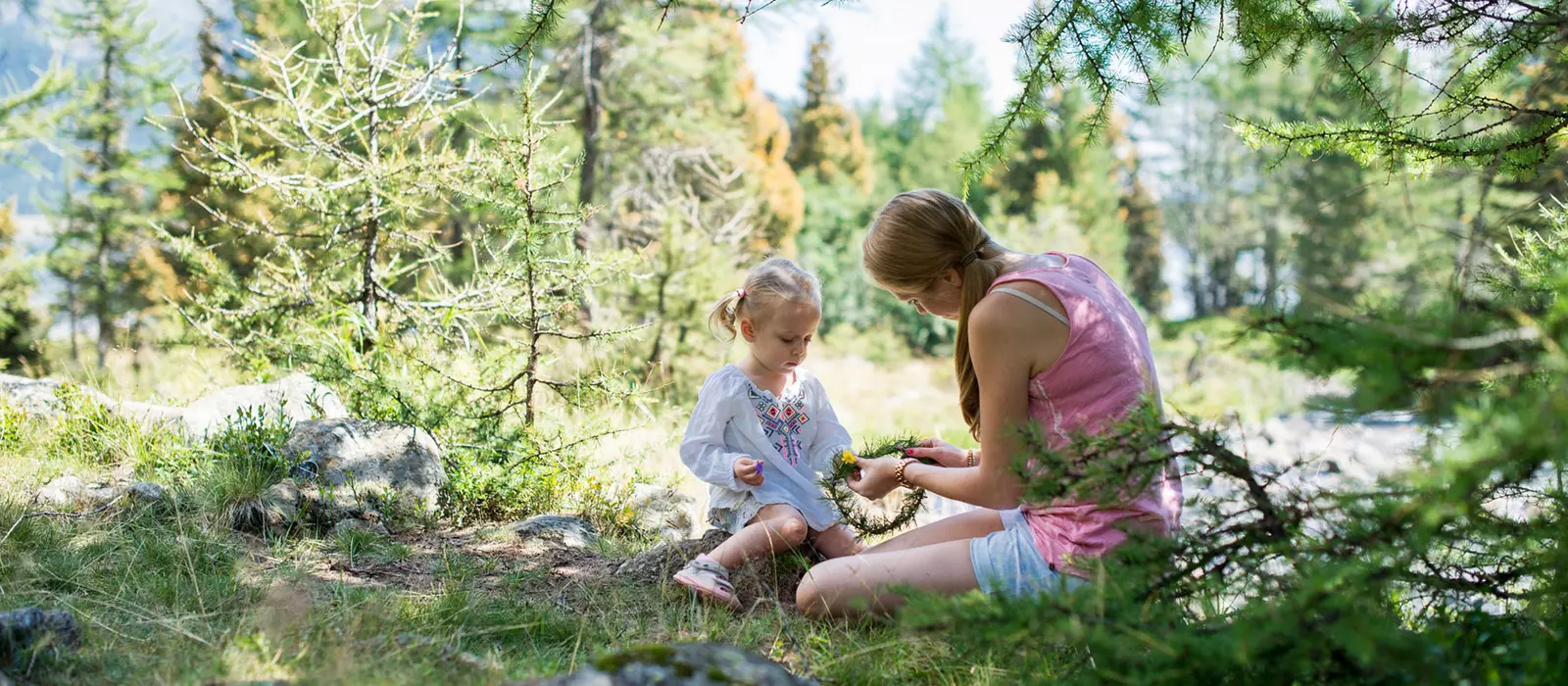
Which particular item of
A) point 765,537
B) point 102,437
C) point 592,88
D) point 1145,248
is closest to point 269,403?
point 102,437

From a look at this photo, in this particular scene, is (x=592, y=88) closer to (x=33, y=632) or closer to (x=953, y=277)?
(x=953, y=277)

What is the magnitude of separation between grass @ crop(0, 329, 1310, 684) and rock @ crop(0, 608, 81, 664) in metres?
0.03

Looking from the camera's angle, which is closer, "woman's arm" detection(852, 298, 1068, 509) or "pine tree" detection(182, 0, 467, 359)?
"woman's arm" detection(852, 298, 1068, 509)

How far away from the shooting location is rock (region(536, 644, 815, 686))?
1.71 metres

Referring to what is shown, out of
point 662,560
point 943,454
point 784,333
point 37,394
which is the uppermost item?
point 784,333

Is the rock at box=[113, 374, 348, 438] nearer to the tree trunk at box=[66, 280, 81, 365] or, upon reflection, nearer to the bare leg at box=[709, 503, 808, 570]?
the bare leg at box=[709, 503, 808, 570]

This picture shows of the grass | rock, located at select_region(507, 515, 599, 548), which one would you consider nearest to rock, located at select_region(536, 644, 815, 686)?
the grass

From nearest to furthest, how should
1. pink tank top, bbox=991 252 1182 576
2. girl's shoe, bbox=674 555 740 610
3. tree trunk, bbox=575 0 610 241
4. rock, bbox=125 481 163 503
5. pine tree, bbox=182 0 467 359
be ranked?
pink tank top, bbox=991 252 1182 576 → girl's shoe, bbox=674 555 740 610 → rock, bbox=125 481 163 503 → pine tree, bbox=182 0 467 359 → tree trunk, bbox=575 0 610 241

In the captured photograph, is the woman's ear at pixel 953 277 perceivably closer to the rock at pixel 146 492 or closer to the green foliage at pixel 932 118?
the rock at pixel 146 492

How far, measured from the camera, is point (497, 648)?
2436 millimetres

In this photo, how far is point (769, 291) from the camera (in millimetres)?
3434

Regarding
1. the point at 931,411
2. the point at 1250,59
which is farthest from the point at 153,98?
the point at 1250,59

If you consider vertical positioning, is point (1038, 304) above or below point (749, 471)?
above

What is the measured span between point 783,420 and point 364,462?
187cm
